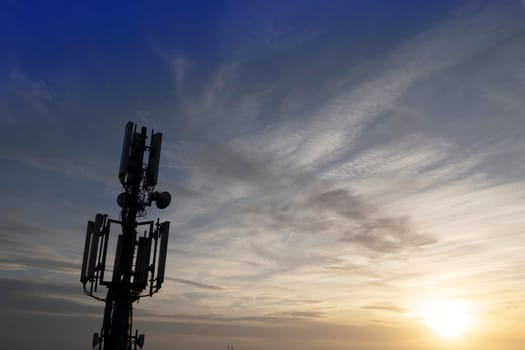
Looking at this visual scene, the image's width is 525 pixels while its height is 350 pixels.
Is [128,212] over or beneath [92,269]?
over

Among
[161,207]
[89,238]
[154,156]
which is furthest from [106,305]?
[154,156]

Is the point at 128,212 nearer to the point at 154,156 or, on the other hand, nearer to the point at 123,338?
the point at 154,156

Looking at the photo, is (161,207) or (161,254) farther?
(161,207)

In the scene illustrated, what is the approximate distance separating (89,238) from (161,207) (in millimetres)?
4421

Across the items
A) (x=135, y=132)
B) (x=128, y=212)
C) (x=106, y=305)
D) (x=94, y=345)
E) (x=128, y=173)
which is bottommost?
(x=94, y=345)

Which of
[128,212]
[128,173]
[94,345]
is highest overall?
[128,173]

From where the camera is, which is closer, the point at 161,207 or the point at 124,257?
the point at 124,257

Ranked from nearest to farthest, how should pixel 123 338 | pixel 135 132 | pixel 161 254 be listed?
pixel 123 338 → pixel 161 254 → pixel 135 132

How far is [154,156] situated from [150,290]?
774 centimetres

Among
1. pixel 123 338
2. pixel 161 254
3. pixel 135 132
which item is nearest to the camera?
pixel 123 338

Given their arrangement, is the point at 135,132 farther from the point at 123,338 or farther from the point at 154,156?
the point at 123,338

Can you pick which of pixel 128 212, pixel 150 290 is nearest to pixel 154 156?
pixel 128 212

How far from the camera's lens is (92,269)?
24.3m

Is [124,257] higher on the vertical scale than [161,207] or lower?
lower
